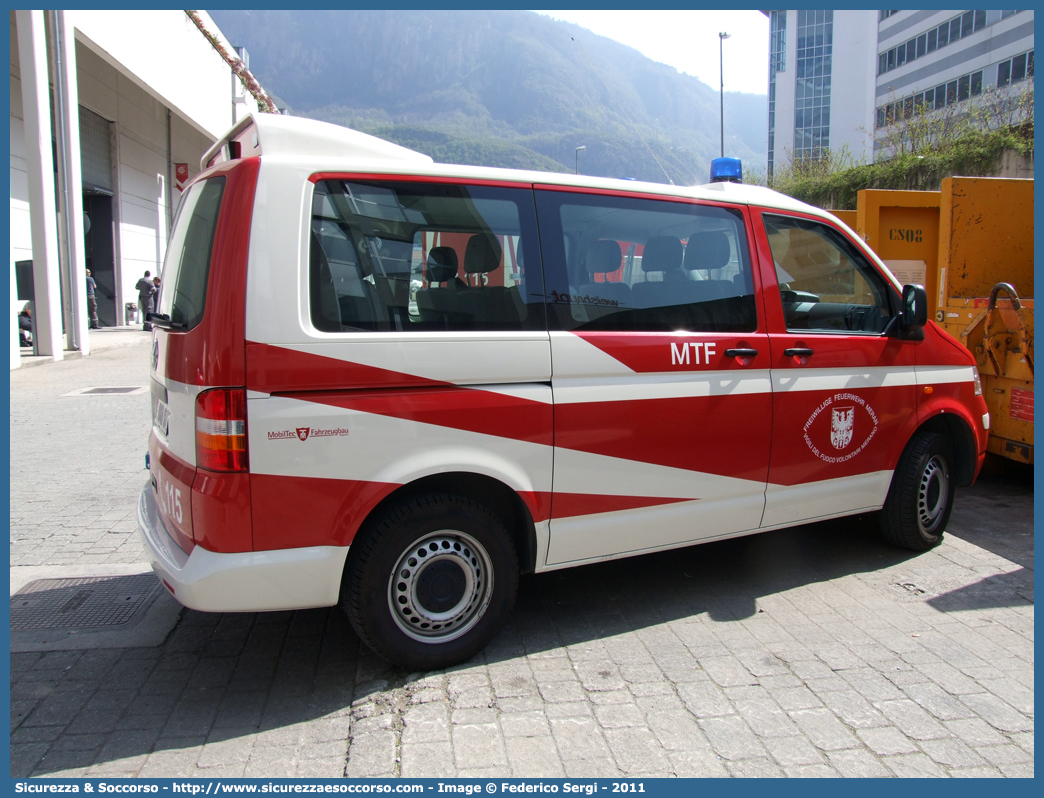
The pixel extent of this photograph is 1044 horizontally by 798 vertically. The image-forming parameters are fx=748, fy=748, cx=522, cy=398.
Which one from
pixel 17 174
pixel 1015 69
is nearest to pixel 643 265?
pixel 17 174

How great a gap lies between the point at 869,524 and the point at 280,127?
447 centimetres

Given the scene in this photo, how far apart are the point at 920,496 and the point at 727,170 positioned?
2254 mm

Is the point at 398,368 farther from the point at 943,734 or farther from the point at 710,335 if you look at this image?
the point at 943,734

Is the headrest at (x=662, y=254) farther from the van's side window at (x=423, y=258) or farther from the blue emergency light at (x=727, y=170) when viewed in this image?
the blue emergency light at (x=727, y=170)

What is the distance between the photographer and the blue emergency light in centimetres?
436

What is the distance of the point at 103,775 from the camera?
2.46 metres

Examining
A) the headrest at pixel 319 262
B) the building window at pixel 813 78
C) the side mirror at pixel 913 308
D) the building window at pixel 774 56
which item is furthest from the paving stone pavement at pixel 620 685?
the building window at pixel 774 56

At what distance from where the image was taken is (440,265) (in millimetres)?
3025

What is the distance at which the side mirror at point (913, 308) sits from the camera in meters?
4.14

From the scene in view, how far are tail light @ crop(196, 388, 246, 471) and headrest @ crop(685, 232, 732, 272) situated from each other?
2.16 metres

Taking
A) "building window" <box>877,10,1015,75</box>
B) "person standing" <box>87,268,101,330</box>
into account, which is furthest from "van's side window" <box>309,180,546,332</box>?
"building window" <box>877,10,1015,75</box>

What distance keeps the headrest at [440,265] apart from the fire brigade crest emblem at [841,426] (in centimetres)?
224

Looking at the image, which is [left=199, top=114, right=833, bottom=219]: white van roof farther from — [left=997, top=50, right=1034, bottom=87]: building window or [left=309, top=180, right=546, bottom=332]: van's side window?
[left=997, top=50, right=1034, bottom=87]: building window
